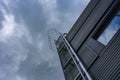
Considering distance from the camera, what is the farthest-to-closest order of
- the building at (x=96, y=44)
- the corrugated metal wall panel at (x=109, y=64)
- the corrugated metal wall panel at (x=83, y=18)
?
the corrugated metal wall panel at (x=83, y=18), the building at (x=96, y=44), the corrugated metal wall panel at (x=109, y=64)

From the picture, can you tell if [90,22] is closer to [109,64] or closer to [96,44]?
[96,44]

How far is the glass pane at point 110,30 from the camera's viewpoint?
11.4m

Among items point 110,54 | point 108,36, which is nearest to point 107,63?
point 110,54

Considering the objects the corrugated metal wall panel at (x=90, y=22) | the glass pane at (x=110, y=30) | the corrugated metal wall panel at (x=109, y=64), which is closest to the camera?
the corrugated metal wall panel at (x=109, y=64)

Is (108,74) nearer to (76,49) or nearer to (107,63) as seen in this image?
(107,63)

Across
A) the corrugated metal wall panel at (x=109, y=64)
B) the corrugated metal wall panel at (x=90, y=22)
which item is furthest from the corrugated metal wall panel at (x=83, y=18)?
the corrugated metal wall panel at (x=109, y=64)

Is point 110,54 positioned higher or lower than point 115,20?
lower

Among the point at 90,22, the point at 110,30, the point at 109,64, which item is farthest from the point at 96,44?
the point at 109,64

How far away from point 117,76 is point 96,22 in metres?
5.03

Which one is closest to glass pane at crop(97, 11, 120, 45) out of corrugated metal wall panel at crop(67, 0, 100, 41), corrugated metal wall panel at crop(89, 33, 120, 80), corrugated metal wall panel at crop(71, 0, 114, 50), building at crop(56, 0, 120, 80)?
building at crop(56, 0, 120, 80)

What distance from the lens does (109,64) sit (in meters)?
9.91

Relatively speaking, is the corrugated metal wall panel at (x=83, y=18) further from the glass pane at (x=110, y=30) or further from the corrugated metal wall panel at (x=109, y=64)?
the corrugated metal wall panel at (x=109, y=64)

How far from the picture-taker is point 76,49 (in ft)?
48.1

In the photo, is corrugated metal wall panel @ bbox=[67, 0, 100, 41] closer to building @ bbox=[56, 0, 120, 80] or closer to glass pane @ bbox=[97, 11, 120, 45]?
building @ bbox=[56, 0, 120, 80]
